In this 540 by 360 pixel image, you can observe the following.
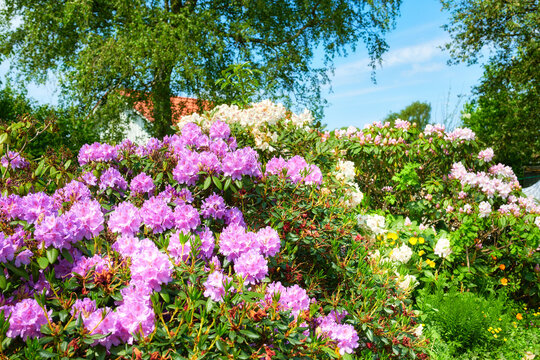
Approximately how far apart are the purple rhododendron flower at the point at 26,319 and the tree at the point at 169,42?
9510 millimetres

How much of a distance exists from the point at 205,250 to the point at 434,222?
13.9 feet

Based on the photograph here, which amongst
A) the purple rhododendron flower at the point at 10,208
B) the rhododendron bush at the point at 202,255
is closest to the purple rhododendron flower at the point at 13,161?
the rhododendron bush at the point at 202,255

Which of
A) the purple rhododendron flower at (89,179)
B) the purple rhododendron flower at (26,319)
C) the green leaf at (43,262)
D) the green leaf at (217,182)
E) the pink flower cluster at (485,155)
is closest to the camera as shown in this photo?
the purple rhododendron flower at (26,319)

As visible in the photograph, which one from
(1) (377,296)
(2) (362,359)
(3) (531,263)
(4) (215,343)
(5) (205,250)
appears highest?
(5) (205,250)

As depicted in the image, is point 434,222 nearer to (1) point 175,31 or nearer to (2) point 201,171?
(2) point 201,171

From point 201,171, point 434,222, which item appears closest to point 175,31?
point 434,222

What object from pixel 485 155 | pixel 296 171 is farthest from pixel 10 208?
pixel 485 155

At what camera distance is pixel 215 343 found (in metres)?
Answer: 1.79

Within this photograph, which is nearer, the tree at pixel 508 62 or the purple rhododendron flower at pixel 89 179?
the purple rhododendron flower at pixel 89 179

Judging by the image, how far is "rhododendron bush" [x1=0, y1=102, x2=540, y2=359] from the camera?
1818 millimetres

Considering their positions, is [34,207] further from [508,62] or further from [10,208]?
[508,62]

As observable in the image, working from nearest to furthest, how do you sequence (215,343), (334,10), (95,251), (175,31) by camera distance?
1. (215,343)
2. (95,251)
3. (175,31)
4. (334,10)

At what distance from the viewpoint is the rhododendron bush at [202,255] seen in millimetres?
1818

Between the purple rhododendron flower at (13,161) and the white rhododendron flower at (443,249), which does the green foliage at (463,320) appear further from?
the purple rhododendron flower at (13,161)
